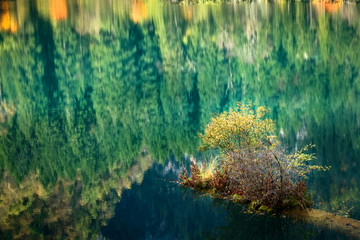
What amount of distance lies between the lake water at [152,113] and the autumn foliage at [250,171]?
47 centimetres

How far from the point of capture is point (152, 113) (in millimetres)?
28375

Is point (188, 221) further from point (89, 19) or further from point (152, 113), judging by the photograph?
point (89, 19)

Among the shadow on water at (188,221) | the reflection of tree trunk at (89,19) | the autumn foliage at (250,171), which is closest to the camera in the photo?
the shadow on water at (188,221)

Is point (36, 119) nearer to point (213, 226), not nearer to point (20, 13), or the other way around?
point (213, 226)

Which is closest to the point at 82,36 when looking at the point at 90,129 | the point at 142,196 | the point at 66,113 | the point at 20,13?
the point at 20,13

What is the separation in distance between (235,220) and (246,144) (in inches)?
103

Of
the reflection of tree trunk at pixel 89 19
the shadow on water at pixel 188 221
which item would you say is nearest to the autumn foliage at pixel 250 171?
the shadow on water at pixel 188 221

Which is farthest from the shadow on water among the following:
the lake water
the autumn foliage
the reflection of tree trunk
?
the reflection of tree trunk

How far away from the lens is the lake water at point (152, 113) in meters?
13.5

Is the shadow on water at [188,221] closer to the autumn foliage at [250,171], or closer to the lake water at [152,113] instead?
the lake water at [152,113]

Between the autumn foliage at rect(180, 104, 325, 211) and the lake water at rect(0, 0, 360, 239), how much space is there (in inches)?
18.6

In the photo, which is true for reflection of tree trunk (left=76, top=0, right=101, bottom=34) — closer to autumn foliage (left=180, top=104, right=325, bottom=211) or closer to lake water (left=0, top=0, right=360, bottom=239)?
lake water (left=0, top=0, right=360, bottom=239)

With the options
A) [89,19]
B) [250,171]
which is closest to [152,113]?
[250,171]

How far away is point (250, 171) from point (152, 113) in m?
15.8
